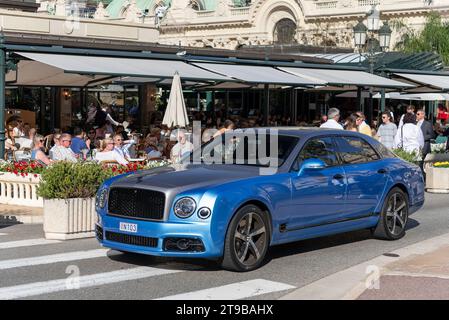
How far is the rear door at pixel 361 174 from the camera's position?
10461 mm

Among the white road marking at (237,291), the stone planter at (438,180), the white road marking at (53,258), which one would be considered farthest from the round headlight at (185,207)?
the stone planter at (438,180)

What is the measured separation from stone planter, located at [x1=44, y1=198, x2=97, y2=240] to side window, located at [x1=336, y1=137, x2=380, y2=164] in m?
3.73

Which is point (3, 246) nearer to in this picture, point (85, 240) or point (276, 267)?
point (85, 240)

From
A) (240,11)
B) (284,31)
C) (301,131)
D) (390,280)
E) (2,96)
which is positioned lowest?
(390,280)

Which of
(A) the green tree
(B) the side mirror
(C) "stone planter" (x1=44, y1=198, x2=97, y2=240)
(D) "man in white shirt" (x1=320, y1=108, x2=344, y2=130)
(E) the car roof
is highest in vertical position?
(A) the green tree

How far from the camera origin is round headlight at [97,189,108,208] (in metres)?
9.28

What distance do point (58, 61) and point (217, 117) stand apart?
50.9 feet

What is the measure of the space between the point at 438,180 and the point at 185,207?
11.2m

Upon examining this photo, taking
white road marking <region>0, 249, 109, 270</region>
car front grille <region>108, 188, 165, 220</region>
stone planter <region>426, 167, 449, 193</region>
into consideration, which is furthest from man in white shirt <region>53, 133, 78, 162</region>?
stone planter <region>426, 167, 449, 193</region>

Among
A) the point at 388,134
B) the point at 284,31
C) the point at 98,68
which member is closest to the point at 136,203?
the point at 98,68

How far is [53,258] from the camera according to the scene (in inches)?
387

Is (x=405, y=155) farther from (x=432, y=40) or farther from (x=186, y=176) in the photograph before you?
(x=432, y=40)

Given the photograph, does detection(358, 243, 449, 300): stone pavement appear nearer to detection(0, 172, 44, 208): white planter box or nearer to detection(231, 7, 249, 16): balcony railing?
detection(0, 172, 44, 208): white planter box

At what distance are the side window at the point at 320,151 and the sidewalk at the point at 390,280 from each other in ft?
4.73
